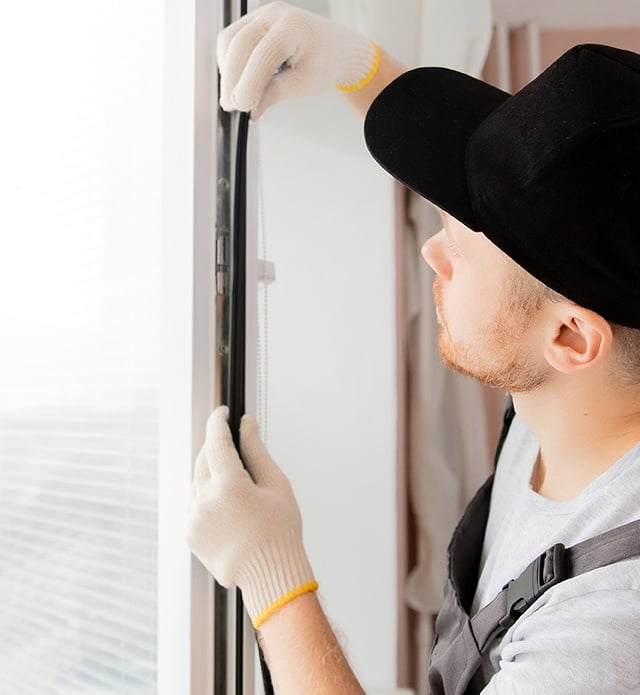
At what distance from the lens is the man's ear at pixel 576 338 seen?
752 mm

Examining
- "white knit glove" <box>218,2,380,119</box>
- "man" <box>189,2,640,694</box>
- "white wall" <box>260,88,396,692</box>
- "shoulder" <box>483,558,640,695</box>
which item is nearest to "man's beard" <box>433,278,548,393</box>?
"man" <box>189,2,640,694</box>

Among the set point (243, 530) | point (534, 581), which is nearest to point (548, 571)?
point (534, 581)

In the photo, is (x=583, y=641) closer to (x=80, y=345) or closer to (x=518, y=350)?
(x=518, y=350)

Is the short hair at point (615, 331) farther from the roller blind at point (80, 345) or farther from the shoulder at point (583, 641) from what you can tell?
the roller blind at point (80, 345)

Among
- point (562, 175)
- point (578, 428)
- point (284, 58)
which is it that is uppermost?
point (284, 58)

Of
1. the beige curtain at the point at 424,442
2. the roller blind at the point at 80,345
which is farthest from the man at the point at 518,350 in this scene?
the beige curtain at the point at 424,442

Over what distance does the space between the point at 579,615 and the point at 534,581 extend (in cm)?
8

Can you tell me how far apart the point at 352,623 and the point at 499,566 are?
88 centimetres

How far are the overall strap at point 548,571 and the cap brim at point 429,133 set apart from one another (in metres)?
0.32

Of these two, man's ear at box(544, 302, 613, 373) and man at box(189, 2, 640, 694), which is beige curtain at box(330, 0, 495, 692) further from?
man's ear at box(544, 302, 613, 373)

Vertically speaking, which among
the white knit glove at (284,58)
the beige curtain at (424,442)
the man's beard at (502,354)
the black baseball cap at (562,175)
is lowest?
the beige curtain at (424,442)

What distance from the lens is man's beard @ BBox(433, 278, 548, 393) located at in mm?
813

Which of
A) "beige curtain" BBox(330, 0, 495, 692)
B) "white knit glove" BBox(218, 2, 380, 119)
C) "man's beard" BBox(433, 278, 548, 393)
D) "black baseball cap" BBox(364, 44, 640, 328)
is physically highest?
"white knit glove" BBox(218, 2, 380, 119)

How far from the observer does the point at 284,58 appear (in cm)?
84
